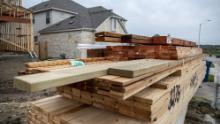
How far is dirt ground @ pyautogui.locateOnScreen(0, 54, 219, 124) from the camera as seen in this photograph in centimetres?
429

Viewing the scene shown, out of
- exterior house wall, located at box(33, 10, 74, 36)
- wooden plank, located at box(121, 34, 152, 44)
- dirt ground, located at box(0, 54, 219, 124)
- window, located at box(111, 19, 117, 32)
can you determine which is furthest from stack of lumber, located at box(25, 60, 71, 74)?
exterior house wall, located at box(33, 10, 74, 36)

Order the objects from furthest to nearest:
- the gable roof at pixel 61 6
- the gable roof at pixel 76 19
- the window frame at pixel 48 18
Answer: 1. the gable roof at pixel 61 6
2. the window frame at pixel 48 18
3. the gable roof at pixel 76 19

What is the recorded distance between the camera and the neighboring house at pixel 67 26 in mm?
18356

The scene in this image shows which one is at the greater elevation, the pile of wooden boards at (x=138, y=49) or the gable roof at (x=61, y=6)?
the gable roof at (x=61, y=6)

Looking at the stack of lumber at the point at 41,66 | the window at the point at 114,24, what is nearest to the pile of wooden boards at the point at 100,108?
the stack of lumber at the point at 41,66

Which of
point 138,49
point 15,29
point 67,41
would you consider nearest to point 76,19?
point 67,41

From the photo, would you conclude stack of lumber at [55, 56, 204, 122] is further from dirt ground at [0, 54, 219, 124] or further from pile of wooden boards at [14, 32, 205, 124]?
dirt ground at [0, 54, 219, 124]

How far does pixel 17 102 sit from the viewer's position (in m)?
5.46

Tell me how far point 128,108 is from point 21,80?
3.78 feet

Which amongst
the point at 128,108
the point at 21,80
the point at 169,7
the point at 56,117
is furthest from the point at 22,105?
the point at 169,7

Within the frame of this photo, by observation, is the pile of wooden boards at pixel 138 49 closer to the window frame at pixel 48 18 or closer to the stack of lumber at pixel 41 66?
the stack of lumber at pixel 41 66

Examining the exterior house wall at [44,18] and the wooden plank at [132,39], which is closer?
the wooden plank at [132,39]

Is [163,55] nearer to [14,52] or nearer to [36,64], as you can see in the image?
[36,64]

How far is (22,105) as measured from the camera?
500 centimetres
